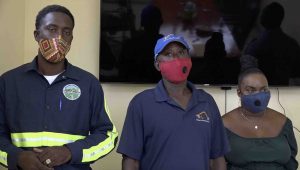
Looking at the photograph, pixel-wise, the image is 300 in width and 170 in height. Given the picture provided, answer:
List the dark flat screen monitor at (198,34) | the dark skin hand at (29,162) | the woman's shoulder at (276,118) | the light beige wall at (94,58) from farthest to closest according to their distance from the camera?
the light beige wall at (94,58)
the dark flat screen monitor at (198,34)
the woman's shoulder at (276,118)
the dark skin hand at (29,162)

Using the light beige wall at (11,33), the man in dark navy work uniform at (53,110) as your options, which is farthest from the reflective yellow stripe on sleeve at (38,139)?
the light beige wall at (11,33)

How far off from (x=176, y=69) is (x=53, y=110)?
62 cm

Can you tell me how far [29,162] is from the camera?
1581 mm

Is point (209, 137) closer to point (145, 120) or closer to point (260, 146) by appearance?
point (145, 120)

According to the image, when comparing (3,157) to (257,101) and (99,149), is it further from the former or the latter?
(257,101)

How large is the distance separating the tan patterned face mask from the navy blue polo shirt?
0.43 m

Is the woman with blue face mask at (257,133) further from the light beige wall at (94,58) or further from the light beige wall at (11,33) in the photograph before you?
the light beige wall at (11,33)

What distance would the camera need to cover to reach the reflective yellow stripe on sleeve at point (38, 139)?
1690 mm

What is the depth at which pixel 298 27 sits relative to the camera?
292 cm

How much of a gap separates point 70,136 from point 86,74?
320mm

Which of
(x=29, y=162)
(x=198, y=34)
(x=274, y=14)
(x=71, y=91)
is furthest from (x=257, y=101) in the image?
(x=29, y=162)

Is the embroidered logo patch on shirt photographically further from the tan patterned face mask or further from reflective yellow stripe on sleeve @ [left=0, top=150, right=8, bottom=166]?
reflective yellow stripe on sleeve @ [left=0, top=150, right=8, bottom=166]

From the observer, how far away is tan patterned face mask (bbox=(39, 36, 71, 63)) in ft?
5.62

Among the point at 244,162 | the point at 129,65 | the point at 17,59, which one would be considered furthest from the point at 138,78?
the point at 244,162
